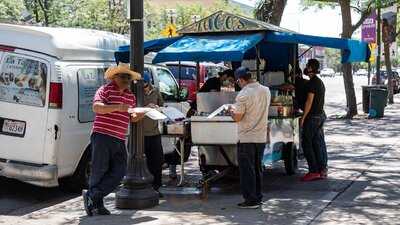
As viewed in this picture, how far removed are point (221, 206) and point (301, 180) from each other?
223 centimetres

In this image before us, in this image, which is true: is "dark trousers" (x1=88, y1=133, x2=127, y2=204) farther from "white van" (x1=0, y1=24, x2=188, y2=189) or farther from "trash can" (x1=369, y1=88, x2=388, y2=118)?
"trash can" (x1=369, y1=88, x2=388, y2=118)

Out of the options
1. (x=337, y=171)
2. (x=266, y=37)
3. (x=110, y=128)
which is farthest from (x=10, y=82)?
(x=337, y=171)

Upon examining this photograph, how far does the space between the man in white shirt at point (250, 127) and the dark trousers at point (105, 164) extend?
138 centimetres

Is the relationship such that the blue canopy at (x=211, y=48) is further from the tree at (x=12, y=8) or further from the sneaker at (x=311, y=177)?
the tree at (x=12, y=8)

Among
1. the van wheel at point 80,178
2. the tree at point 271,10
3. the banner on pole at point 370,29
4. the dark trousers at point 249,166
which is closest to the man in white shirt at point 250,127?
the dark trousers at point 249,166

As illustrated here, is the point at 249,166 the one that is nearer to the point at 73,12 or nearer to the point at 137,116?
the point at 137,116

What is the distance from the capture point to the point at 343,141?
15.2 m

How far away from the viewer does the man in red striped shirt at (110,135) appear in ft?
24.2

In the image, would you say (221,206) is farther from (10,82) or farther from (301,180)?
(10,82)

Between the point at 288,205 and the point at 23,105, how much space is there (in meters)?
3.58

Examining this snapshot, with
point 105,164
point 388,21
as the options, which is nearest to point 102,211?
point 105,164

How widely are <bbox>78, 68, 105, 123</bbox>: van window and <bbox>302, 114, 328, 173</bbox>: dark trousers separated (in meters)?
3.13

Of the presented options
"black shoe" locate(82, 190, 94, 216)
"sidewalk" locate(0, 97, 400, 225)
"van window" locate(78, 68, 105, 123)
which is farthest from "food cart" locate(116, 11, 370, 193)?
"black shoe" locate(82, 190, 94, 216)

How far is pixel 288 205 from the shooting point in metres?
8.10
